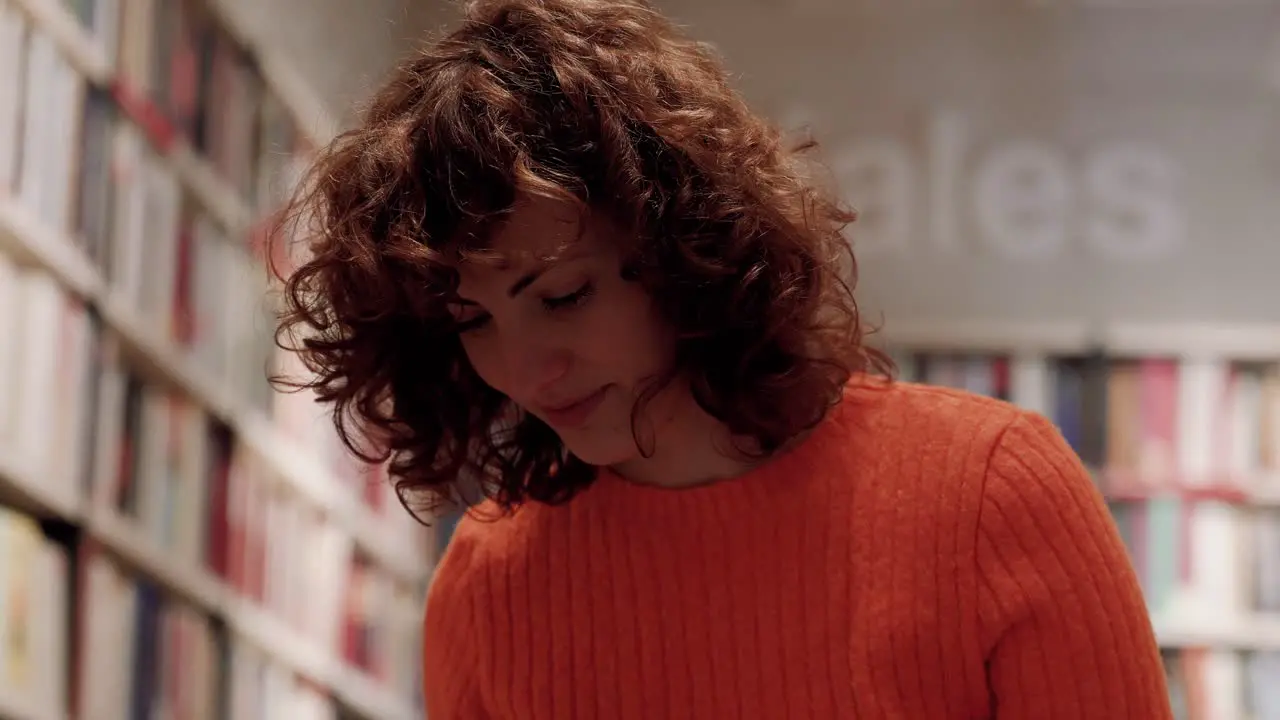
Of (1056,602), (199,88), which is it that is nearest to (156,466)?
(199,88)

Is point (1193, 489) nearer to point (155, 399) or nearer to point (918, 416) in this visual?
point (155, 399)

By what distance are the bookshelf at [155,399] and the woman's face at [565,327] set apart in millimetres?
362

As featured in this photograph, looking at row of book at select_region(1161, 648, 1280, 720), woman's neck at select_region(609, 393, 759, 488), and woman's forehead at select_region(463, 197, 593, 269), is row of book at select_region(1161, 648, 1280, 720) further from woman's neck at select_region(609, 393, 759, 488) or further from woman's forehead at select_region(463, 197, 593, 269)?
woman's forehead at select_region(463, 197, 593, 269)

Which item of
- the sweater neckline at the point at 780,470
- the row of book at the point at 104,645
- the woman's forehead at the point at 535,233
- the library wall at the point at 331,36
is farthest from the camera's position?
the library wall at the point at 331,36

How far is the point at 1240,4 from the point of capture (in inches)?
139

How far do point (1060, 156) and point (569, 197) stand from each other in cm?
285

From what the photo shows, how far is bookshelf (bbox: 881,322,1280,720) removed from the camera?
10.6 ft

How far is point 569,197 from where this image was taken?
0.88 meters

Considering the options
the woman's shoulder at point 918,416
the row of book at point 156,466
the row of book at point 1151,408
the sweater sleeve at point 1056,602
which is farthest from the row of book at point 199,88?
the row of book at point 1151,408

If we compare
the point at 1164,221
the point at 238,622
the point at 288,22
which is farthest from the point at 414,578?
the point at 1164,221

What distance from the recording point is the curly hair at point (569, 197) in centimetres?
90

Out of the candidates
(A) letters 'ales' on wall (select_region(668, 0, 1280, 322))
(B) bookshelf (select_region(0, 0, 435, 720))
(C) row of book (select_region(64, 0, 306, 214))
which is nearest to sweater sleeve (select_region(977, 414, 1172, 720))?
(B) bookshelf (select_region(0, 0, 435, 720))

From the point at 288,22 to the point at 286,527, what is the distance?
0.87 meters

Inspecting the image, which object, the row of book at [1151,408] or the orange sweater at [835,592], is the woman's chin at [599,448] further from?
the row of book at [1151,408]
